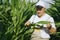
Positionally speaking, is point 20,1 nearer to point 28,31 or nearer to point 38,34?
point 28,31

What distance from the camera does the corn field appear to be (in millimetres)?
4980

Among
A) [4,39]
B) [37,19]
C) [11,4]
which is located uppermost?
[11,4]

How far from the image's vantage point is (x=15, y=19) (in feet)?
16.3

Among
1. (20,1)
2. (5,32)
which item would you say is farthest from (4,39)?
(20,1)

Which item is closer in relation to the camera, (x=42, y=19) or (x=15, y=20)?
(x=42, y=19)

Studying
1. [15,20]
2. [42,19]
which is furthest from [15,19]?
[42,19]

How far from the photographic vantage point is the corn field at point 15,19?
4.98 metres

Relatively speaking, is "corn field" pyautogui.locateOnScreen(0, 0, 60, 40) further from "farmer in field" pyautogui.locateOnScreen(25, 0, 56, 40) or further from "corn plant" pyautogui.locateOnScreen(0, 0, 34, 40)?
"farmer in field" pyautogui.locateOnScreen(25, 0, 56, 40)

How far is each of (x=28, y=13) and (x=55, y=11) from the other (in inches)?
38.5

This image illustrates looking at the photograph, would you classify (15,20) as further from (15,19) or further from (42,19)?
(42,19)

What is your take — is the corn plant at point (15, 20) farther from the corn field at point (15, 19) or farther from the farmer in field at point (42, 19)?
the farmer in field at point (42, 19)

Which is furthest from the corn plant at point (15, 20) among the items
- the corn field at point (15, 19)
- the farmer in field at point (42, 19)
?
the farmer in field at point (42, 19)

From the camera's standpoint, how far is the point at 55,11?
6027 millimetres

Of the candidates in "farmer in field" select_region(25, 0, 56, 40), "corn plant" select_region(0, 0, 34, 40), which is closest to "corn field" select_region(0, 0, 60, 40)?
"corn plant" select_region(0, 0, 34, 40)
